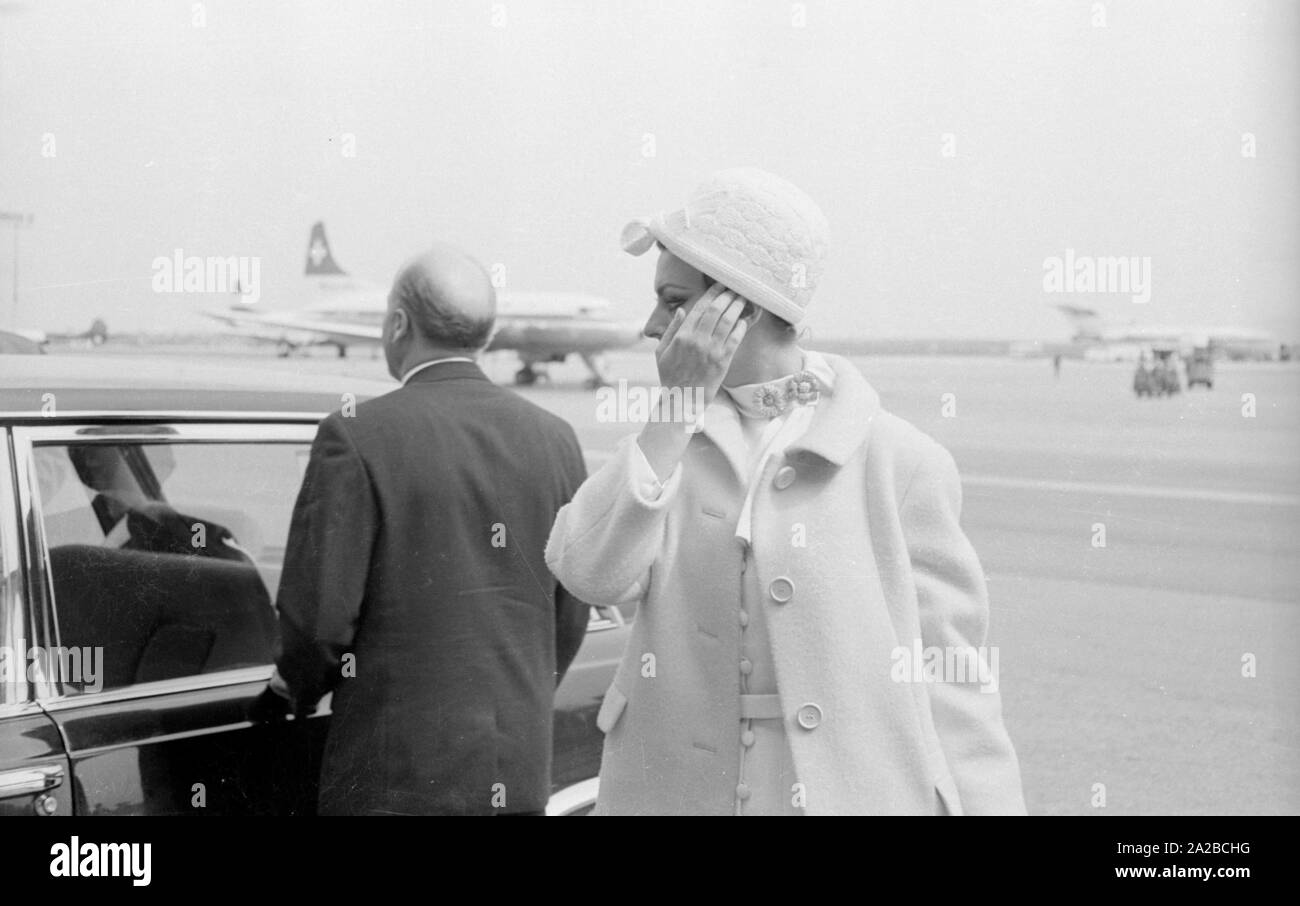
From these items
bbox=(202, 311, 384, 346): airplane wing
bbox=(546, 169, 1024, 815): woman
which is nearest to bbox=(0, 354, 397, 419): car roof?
bbox=(202, 311, 384, 346): airplane wing

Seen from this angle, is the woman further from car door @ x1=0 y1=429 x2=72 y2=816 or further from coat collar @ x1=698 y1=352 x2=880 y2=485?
car door @ x1=0 y1=429 x2=72 y2=816

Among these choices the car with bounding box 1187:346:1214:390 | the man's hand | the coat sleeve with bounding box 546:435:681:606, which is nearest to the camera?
the coat sleeve with bounding box 546:435:681:606

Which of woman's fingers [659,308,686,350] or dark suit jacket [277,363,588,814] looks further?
dark suit jacket [277,363,588,814]

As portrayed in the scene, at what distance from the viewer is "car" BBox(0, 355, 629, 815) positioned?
232 centimetres

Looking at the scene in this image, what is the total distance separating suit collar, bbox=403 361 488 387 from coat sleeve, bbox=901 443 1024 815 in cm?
104

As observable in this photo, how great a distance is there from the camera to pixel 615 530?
6.16 feet

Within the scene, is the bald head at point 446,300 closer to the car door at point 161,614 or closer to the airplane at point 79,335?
the car door at point 161,614

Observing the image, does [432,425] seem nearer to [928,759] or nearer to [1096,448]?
[928,759]

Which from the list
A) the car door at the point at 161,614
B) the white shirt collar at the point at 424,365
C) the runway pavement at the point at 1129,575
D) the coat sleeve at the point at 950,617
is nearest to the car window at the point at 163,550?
the car door at the point at 161,614

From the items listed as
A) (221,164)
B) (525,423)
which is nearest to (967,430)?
(221,164)

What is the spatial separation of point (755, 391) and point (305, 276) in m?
3.14
